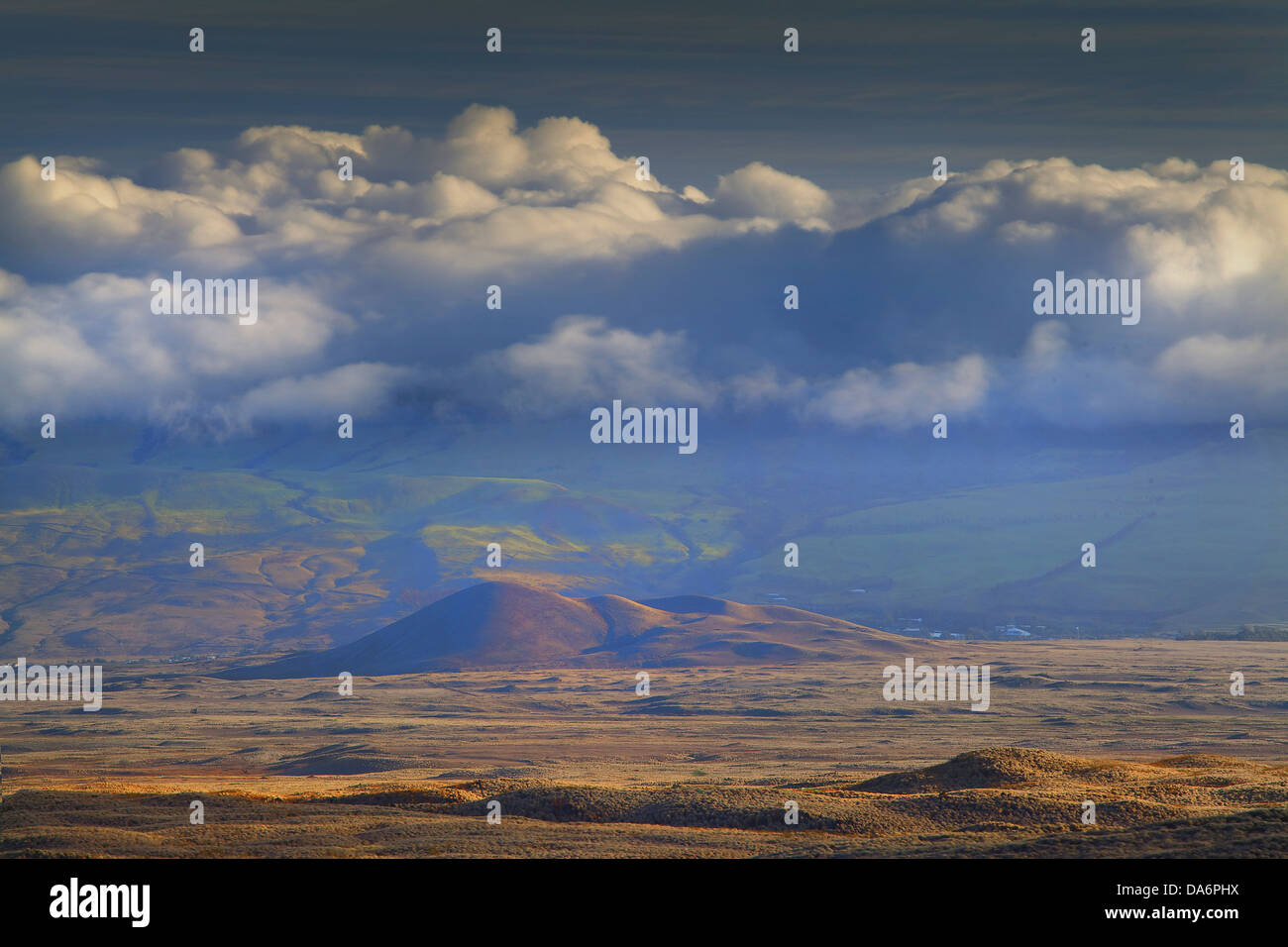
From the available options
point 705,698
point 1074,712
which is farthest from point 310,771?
point 1074,712

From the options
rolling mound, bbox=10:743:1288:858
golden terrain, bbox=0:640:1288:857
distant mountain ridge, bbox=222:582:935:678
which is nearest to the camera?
rolling mound, bbox=10:743:1288:858

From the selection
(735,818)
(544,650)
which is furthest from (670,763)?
Result: (544,650)

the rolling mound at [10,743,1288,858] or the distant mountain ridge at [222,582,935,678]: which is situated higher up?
the distant mountain ridge at [222,582,935,678]

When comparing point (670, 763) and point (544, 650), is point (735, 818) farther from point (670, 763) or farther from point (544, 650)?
point (544, 650)

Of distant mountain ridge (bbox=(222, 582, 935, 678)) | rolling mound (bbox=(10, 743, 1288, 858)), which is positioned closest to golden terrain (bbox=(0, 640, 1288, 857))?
rolling mound (bbox=(10, 743, 1288, 858))

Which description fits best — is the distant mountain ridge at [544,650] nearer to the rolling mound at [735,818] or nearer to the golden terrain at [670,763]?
the golden terrain at [670,763]

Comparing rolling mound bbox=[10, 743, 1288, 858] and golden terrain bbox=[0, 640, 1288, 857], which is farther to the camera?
golden terrain bbox=[0, 640, 1288, 857]

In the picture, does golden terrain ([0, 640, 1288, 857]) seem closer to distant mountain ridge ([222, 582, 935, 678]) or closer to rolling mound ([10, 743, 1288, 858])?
rolling mound ([10, 743, 1288, 858])

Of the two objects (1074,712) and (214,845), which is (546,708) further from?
(214,845)
